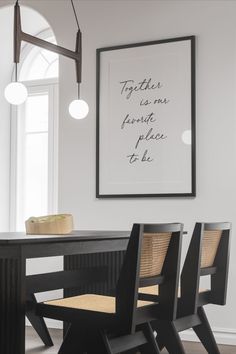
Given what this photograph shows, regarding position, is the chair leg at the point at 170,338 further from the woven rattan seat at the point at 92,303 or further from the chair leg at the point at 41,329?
the chair leg at the point at 41,329

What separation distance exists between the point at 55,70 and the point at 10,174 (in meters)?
1.08

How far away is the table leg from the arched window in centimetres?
282

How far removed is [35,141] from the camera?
18.5ft

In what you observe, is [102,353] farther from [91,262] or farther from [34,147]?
[34,147]

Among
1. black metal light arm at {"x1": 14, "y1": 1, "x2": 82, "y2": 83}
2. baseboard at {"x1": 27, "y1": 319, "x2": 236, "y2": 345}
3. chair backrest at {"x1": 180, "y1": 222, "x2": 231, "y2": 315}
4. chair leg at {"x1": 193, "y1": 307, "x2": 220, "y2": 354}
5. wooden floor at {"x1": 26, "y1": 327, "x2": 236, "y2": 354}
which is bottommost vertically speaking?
wooden floor at {"x1": 26, "y1": 327, "x2": 236, "y2": 354}

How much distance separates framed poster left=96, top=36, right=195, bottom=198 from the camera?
4426mm

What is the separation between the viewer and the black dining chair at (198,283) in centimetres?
294

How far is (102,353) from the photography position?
2.62m

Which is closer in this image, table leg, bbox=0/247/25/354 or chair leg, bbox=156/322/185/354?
table leg, bbox=0/247/25/354

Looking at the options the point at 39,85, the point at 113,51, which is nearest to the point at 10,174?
the point at 39,85

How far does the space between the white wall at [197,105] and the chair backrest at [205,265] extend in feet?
3.43

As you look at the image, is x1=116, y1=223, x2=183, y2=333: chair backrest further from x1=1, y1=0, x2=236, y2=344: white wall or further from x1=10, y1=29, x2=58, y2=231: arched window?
x1=10, y1=29, x2=58, y2=231: arched window

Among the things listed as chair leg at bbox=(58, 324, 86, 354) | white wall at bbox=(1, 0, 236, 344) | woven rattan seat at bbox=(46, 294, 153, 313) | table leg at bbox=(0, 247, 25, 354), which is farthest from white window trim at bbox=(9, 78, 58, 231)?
table leg at bbox=(0, 247, 25, 354)

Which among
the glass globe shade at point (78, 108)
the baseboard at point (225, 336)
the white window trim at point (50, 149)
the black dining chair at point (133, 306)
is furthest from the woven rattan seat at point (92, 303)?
the white window trim at point (50, 149)
